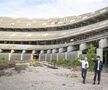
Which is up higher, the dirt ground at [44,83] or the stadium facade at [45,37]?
the stadium facade at [45,37]

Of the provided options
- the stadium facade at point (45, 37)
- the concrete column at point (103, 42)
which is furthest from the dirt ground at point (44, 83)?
the stadium facade at point (45, 37)

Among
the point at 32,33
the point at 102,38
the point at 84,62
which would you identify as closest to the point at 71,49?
the point at 102,38

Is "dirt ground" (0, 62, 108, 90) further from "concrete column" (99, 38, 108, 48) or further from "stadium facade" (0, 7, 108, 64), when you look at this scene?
"stadium facade" (0, 7, 108, 64)

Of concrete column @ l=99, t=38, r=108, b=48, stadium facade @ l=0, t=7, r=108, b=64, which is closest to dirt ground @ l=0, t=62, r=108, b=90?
concrete column @ l=99, t=38, r=108, b=48

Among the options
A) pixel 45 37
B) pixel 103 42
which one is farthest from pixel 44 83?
pixel 45 37

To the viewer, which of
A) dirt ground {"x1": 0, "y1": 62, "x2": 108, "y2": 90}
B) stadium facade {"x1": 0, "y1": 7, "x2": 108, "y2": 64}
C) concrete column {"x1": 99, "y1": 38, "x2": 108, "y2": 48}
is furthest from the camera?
stadium facade {"x1": 0, "y1": 7, "x2": 108, "y2": 64}

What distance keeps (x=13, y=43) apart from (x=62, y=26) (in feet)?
53.6

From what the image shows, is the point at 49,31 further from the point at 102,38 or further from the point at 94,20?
the point at 102,38

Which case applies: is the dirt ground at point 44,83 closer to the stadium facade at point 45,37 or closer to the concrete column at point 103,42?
the concrete column at point 103,42

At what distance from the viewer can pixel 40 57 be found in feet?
257

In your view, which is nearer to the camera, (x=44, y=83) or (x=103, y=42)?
(x=44, y=83)

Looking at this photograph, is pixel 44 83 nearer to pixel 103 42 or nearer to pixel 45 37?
pixel 103 42

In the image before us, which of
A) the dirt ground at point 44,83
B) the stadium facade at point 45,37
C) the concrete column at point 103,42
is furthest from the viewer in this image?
the stadium facade at point 45,37

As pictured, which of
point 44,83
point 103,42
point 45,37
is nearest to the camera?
point 44,83
